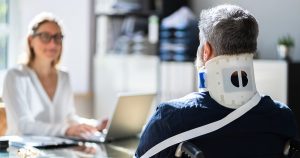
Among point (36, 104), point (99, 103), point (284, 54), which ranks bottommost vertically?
point (99, 103)

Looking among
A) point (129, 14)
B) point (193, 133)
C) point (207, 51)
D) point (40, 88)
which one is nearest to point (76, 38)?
point (129, 14)

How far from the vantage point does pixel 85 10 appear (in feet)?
18.5

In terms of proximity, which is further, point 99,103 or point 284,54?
point 99,103

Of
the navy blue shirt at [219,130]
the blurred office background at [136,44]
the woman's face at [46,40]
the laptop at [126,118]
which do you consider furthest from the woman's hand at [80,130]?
the blurred office background at [136,44]

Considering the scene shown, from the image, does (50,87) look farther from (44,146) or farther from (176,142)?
(176,142)

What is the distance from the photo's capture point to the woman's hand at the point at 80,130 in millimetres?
2914

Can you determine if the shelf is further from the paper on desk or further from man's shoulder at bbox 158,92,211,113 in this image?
man's shoulder at bbox 158,92,211,113

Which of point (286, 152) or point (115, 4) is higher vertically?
point (115, 4)

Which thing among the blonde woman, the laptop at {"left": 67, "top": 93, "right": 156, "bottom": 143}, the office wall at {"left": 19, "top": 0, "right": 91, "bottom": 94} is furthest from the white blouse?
the office wall at {"left": 19, "top": 0, "right": 91, "bottom": 94}

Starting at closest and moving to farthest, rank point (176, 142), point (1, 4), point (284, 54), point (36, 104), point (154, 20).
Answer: point (176, 142) < point (36, 104) < point (284, 54) < point (154, 20) < point (1, 4)

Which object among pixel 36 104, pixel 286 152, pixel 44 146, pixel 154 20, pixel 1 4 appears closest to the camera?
pixel 286 152

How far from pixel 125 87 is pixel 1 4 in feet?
4.72

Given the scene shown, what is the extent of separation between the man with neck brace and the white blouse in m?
1.30

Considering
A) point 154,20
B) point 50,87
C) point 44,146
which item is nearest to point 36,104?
point 50,87
